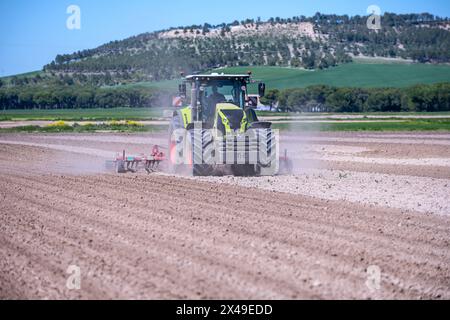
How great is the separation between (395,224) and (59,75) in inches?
4776

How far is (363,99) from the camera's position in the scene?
275ft

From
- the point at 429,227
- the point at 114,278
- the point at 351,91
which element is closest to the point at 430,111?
the point at 351,91

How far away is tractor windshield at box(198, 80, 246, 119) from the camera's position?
1783cm

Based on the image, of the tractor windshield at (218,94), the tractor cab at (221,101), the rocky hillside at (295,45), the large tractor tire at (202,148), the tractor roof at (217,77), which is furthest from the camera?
the rocky hillside at (295,45)

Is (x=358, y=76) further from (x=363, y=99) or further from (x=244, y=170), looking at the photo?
(x=244, y=170)

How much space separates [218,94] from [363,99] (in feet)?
223

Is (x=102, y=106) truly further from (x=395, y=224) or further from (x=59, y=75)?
(x=395, y=224)

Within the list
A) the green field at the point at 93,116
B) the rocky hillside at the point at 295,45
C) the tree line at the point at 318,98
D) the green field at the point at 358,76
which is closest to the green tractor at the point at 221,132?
the green field at the point at 93,116

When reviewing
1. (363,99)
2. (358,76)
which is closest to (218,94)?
(363,99)

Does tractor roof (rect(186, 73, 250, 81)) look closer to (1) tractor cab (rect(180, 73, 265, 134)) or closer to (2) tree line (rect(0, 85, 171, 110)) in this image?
(1) tractor cab (rect(180, 73, 265, 134))

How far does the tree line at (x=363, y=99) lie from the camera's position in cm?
7919

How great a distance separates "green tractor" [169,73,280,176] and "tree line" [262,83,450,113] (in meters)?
60.9

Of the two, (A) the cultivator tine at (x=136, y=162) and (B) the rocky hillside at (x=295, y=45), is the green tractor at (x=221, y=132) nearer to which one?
(A) the cultivator tine at (x=136, y=162)
